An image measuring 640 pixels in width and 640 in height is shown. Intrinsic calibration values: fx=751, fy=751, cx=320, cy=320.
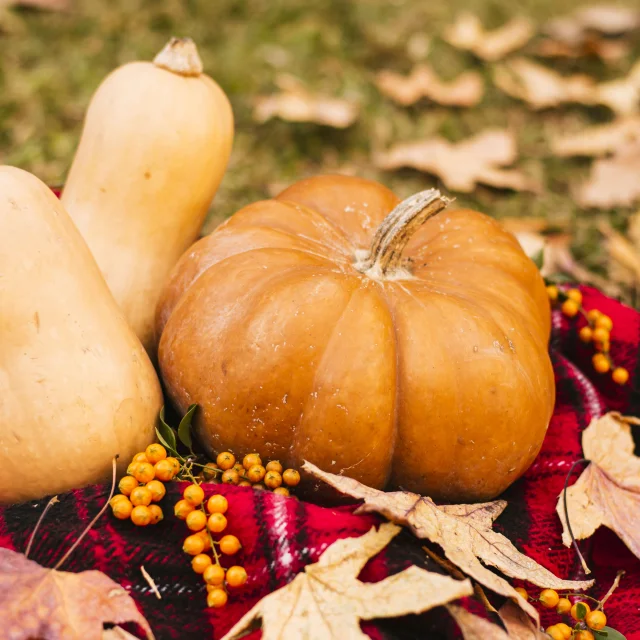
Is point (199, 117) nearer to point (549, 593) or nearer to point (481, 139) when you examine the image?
point (549, 593)

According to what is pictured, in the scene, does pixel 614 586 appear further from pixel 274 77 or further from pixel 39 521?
pixel 274 77

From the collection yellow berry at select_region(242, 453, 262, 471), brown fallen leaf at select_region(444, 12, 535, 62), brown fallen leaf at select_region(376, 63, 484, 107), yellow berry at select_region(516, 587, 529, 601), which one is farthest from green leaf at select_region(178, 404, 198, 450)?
brown fallen leaf at select_region(444, 12, 535, 62)

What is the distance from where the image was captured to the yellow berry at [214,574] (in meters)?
1.05

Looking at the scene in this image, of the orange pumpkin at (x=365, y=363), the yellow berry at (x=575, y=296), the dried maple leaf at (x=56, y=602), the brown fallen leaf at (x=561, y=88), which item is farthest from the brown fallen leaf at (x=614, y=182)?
the dried maple leaf at (x=56, y=602)

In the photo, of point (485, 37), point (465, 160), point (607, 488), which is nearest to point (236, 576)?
point (607, 488)

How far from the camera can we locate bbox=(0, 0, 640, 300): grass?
2.59 meters

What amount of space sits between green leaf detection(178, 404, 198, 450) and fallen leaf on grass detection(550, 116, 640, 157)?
2.21 metres

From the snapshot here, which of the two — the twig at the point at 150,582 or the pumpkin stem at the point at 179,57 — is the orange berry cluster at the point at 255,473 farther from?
the pumpkin stem at the point at 179,57

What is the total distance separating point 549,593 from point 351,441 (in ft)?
1.25

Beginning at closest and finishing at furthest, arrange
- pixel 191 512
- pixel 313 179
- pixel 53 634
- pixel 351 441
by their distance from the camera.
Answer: pixel 53 634 < pixel 191 512 < pixel 351 441 < pixel 313 179

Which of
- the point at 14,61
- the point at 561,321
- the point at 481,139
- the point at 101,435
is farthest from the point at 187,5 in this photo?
the point at 101,435

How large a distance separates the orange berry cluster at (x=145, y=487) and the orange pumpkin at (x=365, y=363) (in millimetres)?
124

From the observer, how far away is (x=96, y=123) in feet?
5.07

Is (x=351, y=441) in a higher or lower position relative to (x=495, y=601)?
higher
